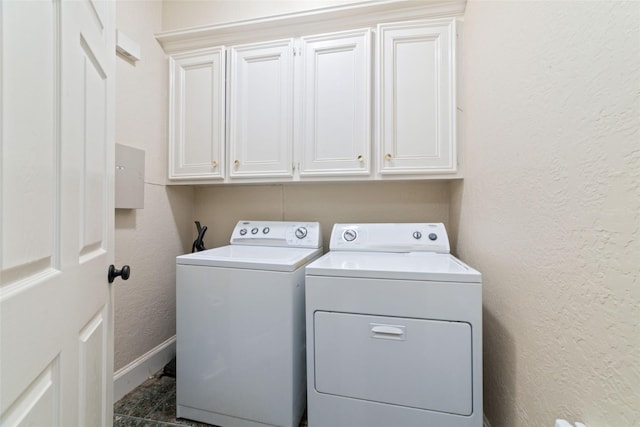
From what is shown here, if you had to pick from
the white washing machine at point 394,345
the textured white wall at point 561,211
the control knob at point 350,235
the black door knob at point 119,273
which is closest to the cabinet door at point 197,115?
the control knob at point 350,235

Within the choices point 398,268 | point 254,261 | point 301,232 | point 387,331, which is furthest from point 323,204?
point 387,331

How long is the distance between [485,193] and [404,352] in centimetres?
84

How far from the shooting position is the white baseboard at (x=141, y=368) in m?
1.58

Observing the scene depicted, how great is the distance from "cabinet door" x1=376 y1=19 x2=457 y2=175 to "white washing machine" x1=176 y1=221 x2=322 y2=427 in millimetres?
896

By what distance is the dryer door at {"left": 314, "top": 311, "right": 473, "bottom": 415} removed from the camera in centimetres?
105

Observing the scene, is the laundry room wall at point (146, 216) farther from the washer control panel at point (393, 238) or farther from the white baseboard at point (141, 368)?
the washer control panel at point (393, 238)

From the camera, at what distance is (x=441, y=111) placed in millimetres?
1604

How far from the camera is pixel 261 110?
185 centimetres

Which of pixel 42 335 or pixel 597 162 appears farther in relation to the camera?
pixel 597 162

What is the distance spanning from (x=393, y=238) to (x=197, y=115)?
63.7 inches

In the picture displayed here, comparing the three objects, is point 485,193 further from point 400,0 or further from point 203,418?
point 203,418

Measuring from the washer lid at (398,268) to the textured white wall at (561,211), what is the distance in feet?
0.62

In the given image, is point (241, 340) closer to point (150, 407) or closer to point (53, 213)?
point (150, 407)

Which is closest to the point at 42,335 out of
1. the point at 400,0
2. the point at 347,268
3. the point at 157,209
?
the point at 347,268
